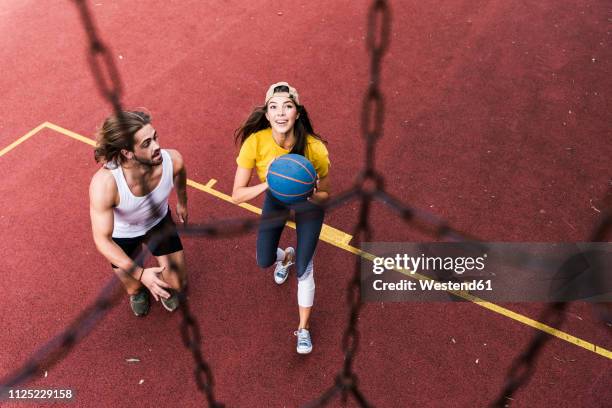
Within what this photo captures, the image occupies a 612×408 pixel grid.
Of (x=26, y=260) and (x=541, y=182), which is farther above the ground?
(x=541, y=182)

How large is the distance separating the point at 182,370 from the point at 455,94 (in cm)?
451

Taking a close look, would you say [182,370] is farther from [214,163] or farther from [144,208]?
[214,163]

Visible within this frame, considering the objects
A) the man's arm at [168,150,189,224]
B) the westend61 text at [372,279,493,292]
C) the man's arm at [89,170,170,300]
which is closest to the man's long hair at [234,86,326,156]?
the man's arm at [168,150,189,224]

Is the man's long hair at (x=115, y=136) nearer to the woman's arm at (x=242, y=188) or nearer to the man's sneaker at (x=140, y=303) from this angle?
the woman's arm at (x=242, y=188)

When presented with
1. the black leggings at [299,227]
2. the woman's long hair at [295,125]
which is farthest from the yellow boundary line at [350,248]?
the woman's long hair at [295,125]

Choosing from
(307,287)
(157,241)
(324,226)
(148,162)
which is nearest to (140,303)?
(157,241)

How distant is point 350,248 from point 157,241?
5.81ft

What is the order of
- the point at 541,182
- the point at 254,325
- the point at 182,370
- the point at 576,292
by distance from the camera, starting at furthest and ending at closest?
the point at 541,182, the point at 576,292, the point at 254,325, the point at 182,370

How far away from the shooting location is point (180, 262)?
4.06 meters

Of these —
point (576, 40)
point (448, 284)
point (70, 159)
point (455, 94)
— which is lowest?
point (448, 284)

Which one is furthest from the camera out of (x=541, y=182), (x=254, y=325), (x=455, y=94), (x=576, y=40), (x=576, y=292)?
(x=576, y=40)

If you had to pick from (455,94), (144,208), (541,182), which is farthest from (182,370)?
(455,94)

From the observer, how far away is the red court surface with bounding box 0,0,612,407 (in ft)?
12.7

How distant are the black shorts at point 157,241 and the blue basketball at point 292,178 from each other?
2.47ft
